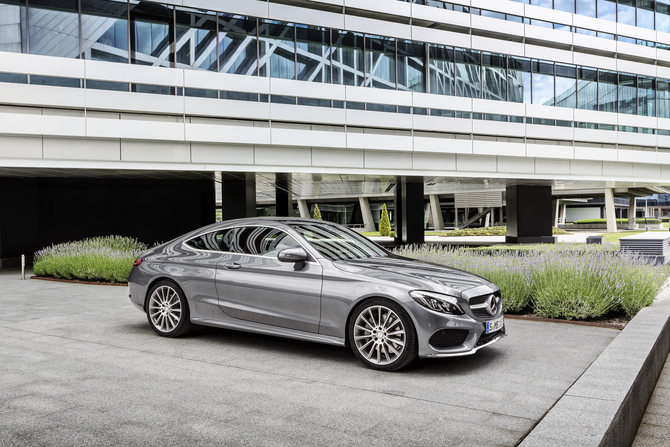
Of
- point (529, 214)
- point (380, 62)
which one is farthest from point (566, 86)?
point (380, 62)

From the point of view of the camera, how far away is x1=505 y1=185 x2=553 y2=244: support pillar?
102 ft

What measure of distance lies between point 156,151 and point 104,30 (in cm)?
468

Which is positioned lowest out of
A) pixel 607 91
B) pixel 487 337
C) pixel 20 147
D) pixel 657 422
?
pixel 657 422

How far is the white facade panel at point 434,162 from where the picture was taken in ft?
76.7

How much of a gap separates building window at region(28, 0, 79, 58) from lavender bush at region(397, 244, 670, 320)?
53.7 feet

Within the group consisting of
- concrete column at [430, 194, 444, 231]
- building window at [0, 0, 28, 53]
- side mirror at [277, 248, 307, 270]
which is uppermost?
building window at [0, 0, 28, 53]

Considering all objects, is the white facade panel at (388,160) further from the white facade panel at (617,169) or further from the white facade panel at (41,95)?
the white facade panel at (617,169)

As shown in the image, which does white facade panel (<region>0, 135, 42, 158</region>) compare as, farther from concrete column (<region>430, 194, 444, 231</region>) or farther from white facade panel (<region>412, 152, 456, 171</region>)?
concrete column (<region>430, 194, 444, 231</region>)

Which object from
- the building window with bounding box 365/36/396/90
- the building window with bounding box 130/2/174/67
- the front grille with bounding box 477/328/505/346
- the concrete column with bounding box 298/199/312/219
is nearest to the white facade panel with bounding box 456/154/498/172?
the building window with bounding box 365/36/396/90

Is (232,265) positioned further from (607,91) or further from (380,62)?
(607,91)

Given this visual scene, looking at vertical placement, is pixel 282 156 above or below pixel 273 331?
above

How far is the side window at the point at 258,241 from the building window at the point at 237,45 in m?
15.4

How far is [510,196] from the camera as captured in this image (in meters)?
31.4

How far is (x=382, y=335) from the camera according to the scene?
208 inches
